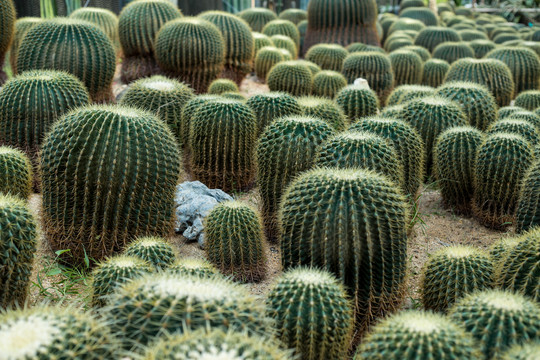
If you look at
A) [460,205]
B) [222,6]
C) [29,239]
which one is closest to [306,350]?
[29,239]

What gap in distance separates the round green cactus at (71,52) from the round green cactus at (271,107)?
181cm

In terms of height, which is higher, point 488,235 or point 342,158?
point 342,158

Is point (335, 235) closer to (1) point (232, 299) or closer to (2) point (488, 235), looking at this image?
(1) point (232, 299)

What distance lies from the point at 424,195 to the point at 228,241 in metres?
2.84

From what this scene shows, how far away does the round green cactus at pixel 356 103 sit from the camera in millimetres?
7121

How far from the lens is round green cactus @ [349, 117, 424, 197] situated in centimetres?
521

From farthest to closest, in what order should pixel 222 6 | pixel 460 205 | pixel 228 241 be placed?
pixel 222 6 → pixel 460 205 → pixel 228 241

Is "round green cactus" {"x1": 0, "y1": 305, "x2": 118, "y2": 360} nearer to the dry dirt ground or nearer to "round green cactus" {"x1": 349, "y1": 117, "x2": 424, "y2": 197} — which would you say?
the dry dirt ground

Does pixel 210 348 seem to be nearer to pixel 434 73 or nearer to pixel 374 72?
pixel 374 72

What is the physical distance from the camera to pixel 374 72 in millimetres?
9039

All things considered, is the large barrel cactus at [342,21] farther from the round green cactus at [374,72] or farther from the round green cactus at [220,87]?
the round green cactus at [220,87]

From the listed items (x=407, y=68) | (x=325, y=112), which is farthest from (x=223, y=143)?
(x=407, y=68)

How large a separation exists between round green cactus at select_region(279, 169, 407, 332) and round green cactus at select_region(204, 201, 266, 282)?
0.50m

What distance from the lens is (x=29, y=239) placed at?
3.47 metres
